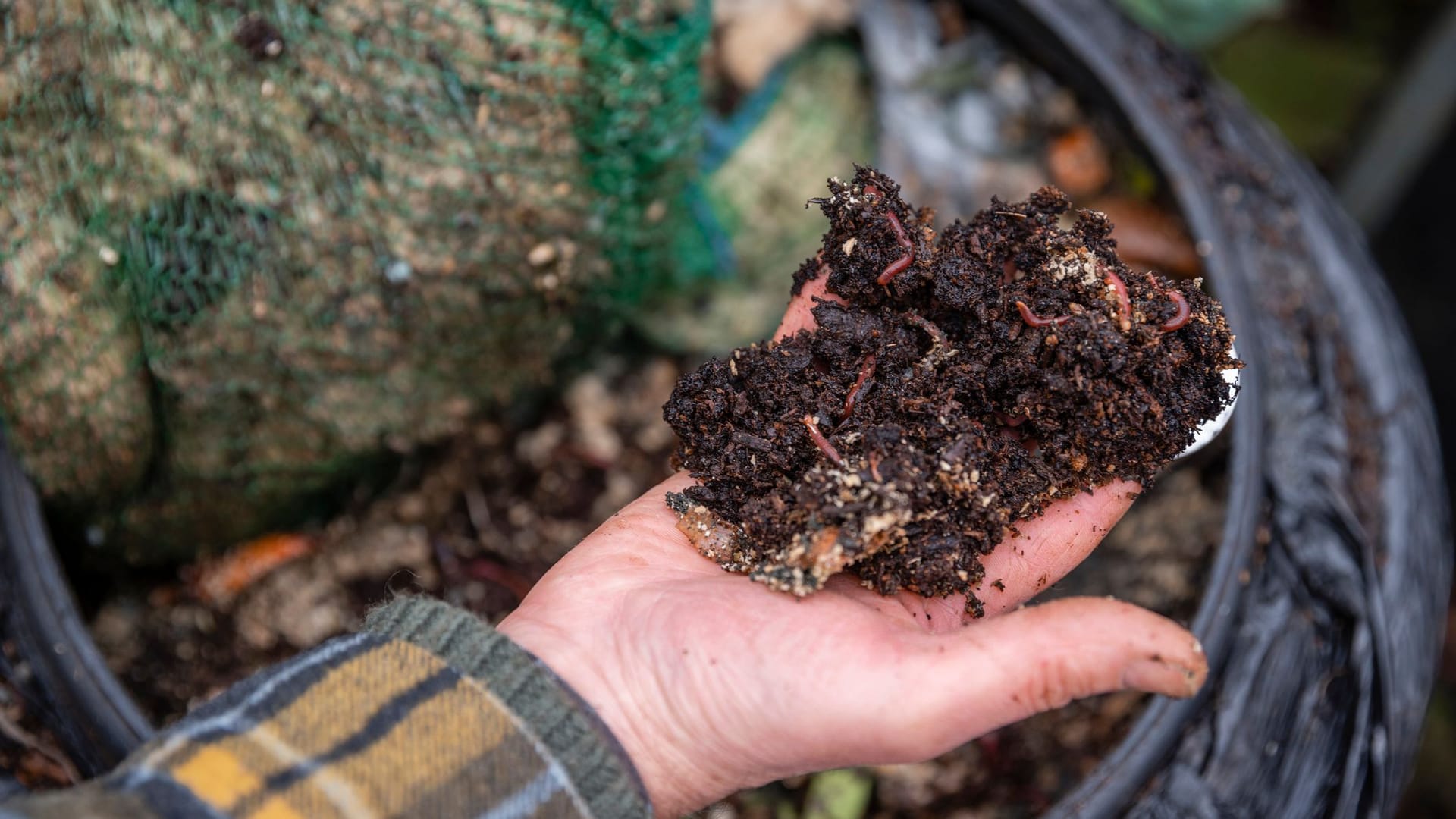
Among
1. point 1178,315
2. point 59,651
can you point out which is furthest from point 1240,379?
point 59,651

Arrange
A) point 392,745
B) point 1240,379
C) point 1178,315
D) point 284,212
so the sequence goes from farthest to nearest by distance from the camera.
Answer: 1. point 1240,379
2. point 284,212
3. point 1178,315
4. point 392,745

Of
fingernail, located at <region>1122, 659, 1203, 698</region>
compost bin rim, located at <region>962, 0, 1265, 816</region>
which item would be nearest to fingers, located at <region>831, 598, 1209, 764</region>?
fingernail, located at <region>1122, 659, 1203, 698</region>

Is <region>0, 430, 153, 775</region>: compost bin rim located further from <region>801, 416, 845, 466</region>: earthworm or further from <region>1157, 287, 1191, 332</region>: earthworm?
<region>1157, 287, 1191, 332</region>: earthworm

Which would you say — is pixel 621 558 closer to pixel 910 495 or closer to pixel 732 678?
pixel 732 678

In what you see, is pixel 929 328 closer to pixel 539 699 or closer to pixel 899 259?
pixel 899 259

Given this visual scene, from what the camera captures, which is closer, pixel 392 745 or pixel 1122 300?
pixel 392 745

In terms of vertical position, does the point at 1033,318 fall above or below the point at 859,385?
above
